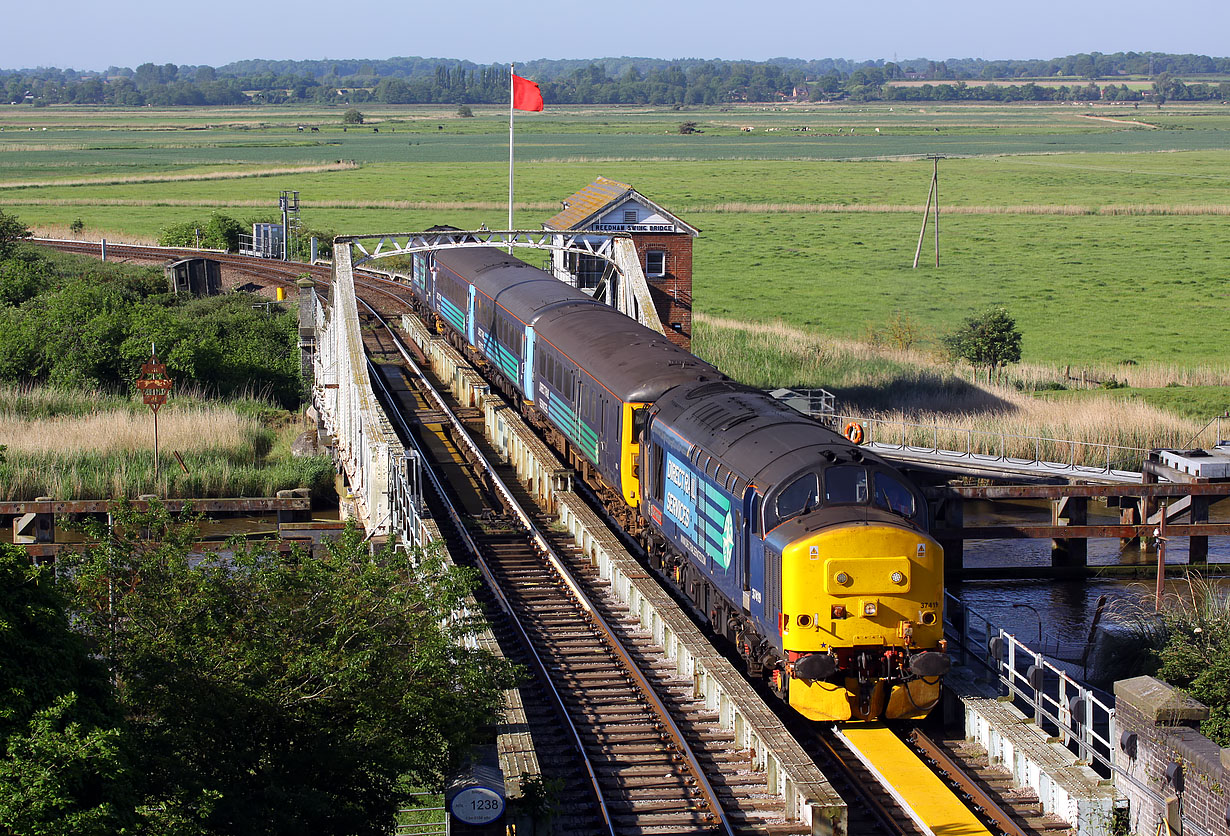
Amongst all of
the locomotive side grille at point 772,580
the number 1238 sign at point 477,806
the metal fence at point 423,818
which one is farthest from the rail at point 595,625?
the locomotive side grille at point 772,580

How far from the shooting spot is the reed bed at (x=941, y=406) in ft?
128

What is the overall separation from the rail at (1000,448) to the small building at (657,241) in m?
8.53

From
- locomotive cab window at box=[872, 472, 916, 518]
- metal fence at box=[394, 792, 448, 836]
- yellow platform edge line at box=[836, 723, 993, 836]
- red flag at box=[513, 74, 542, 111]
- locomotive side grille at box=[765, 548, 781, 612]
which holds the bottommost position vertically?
yellow platform edge line at box=[836, 723, 993, 836]

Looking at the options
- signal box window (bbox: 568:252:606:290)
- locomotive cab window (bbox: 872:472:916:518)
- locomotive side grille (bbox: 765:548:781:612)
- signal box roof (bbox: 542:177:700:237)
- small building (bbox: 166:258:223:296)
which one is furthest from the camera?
small building (bbox: 166:258:223:296)

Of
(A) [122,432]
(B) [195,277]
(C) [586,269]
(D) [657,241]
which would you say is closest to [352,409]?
(A) [122,432]

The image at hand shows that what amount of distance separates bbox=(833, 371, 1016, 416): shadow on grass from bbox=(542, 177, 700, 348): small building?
6.28 meters

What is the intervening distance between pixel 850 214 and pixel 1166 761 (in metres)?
104

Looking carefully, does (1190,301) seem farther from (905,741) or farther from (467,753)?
(467,753)

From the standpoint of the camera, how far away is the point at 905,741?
1864 cm

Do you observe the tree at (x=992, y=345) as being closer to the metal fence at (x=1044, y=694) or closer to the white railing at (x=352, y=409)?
the white railing at (x=352, y=409)

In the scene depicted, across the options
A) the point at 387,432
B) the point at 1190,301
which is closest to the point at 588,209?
the point at 387,432

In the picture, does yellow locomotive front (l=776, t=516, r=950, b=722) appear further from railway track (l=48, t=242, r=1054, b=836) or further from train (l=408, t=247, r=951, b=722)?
railway track (l=48, t=242, r=1054, b=836)

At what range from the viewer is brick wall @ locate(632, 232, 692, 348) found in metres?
46.4

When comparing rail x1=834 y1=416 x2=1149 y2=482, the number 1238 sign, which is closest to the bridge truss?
rail x1=834 y1=416 x2=1149 y2=482
